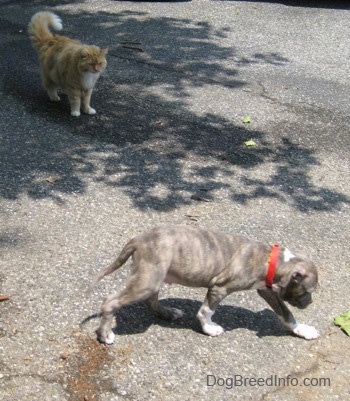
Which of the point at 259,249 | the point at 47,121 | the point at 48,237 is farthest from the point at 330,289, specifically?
the point at 47,121

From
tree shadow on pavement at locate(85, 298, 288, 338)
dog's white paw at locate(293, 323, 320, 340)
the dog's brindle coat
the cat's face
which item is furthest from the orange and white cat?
dog's white paw at locate(293, 323, 320, 340)

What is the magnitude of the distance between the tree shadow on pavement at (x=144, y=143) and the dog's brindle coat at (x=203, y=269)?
1.51 m

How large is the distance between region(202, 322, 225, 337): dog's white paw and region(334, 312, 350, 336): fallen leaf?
0.80m

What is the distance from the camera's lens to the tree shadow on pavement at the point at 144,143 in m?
5.61

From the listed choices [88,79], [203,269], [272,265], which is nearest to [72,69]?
[88,79]

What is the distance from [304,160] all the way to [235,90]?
5.98 feet

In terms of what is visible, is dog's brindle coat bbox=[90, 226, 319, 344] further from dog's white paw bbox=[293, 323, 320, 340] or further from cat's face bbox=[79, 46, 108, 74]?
cat's face bbox=[79, 46, 108, 74]

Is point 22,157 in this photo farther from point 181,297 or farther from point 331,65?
point 331,65

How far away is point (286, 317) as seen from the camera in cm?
403

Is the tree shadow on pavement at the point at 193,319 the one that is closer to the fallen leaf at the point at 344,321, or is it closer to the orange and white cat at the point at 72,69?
the fallen leaf at the point at 344,321

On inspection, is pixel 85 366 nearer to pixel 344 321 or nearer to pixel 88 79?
pixel 344 321

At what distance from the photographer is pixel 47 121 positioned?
21.6ft

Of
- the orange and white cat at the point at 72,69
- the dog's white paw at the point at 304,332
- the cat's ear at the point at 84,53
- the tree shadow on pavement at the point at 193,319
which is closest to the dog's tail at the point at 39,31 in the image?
the orange and white cat at the point at 72,69

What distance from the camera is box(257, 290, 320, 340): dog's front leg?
13.2 ft
